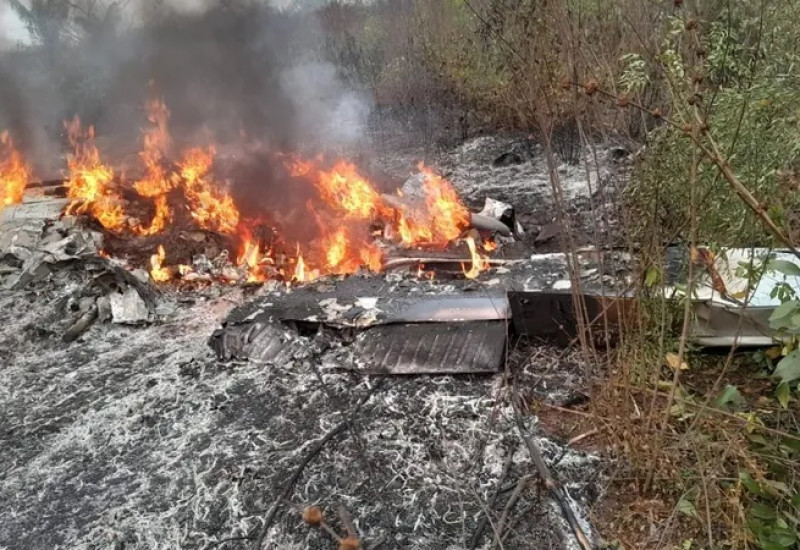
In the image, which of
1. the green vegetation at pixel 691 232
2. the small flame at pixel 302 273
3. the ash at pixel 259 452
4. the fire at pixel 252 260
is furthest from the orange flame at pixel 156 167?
the green vegetation at pixel 691 232

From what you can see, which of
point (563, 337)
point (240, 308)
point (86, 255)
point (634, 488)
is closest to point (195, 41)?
point (86, 255)

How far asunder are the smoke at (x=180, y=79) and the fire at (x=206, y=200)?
1807 mm

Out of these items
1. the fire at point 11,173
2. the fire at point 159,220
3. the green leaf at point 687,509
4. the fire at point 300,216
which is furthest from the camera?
the fire at point 11,173

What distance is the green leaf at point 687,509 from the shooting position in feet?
9.01

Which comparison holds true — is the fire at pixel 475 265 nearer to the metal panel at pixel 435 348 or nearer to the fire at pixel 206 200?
the metal panel at pixel 435 348

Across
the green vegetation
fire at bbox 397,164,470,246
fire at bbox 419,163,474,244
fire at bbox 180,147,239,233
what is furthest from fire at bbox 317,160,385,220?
the green vegetation

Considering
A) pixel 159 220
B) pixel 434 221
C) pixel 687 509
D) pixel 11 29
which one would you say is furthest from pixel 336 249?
pixel 11 29

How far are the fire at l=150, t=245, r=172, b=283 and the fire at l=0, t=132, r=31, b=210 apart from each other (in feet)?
10.7

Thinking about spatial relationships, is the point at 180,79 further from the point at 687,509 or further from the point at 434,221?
the point at 687,509

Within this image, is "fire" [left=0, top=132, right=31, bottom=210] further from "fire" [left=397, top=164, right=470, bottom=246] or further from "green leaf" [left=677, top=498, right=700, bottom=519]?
"green leaf" [left=677, top=498, right=700, bottom=519]

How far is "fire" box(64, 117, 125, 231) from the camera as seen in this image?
7785 millimetres

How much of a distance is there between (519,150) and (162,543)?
30.8 ft

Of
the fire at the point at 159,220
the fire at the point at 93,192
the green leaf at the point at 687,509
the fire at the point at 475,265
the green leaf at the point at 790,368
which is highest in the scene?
the fire at the point at 93,192

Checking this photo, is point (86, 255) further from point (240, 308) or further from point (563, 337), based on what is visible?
point (563, 337)
